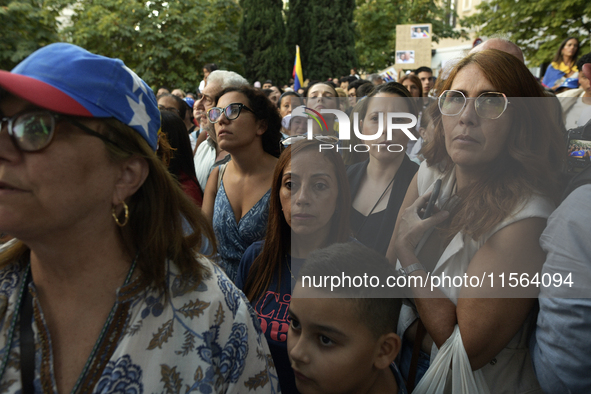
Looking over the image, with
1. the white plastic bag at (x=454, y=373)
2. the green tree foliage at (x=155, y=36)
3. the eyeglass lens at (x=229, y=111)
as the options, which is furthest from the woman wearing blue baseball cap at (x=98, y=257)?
the green tree foliage at (x=155, y=36)

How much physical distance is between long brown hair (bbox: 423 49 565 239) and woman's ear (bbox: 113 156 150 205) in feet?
3.58

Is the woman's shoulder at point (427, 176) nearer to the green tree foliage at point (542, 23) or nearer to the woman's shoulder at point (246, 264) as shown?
the woman's shoulder at point (246, 264)

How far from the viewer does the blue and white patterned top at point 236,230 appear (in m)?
2.92

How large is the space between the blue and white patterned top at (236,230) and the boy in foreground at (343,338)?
1.28 m

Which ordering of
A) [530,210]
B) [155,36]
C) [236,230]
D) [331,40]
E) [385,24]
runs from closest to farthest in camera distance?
1. [530,210]
2. [236,230]
3. [155,36]
4. [331,40]
5. [385,24]

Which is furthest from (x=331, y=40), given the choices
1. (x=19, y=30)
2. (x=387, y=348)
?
(x=387, y=348)

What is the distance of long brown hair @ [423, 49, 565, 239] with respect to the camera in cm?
155

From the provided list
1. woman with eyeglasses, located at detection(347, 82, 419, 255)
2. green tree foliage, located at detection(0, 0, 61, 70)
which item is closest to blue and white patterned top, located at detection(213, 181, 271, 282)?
woman with eyeglasses, located at detection(347, 82, 419, 255)

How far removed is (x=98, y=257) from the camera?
1.32 metres

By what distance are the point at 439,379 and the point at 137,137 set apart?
4.16 ft

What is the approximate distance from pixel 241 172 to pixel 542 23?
1278 centimetres

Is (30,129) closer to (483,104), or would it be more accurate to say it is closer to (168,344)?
(168,344)

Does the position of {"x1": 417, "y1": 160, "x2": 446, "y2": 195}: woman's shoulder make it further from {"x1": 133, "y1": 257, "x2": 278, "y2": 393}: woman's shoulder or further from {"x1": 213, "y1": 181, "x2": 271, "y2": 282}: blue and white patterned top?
{"x1": 213, "y1": 181, "x2": 271, "y2": 282}: blue and white patterned top

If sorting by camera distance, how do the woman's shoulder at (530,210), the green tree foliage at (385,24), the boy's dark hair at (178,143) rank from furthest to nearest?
the green tree foliage at (385,24) → the boy's dark hair at (178,143) → the woman's shoulder at (530,210)
